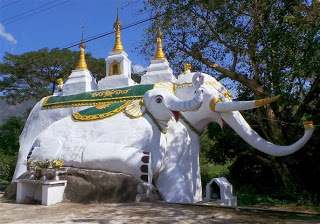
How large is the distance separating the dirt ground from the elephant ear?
89.6 inches

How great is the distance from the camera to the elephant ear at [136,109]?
8.08 m

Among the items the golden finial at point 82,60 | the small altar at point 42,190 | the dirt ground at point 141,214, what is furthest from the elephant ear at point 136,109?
the golden finial at point 82,60

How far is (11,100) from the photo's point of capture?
21062 mm

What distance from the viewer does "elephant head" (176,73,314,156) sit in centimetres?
726

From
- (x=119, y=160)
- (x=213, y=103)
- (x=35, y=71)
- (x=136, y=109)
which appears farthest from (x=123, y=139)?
(x=35, y=71)

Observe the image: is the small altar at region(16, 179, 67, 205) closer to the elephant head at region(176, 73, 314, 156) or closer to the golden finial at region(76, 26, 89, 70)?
the elephant head at region(176, 73, 314, 156)

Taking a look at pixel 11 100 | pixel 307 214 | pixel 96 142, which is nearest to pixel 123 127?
pixel 96 142

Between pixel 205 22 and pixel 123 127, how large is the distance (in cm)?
574

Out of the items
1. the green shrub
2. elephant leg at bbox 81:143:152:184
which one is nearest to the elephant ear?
elephant leg at bbox 81:143:152:184

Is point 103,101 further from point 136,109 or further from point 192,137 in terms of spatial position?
point 192,137

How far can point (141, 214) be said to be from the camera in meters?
5.55

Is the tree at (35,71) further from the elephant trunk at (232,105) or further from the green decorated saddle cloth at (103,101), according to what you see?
the elephant trunk at (232,105)

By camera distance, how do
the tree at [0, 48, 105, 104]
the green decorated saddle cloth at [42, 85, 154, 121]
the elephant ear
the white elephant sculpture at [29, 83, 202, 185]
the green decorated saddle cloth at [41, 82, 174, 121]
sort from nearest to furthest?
the white elephant sculpture at [29, 83, 202, 185]
the elephant ear
the green decorated saddle cloth at [41, 82, 174, 121]
the green decorated saddle cloth at [42, 85, 154, 121]
the tree at [0, 48, 105, 104]

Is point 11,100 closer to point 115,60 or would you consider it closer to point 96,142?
point 115,60
